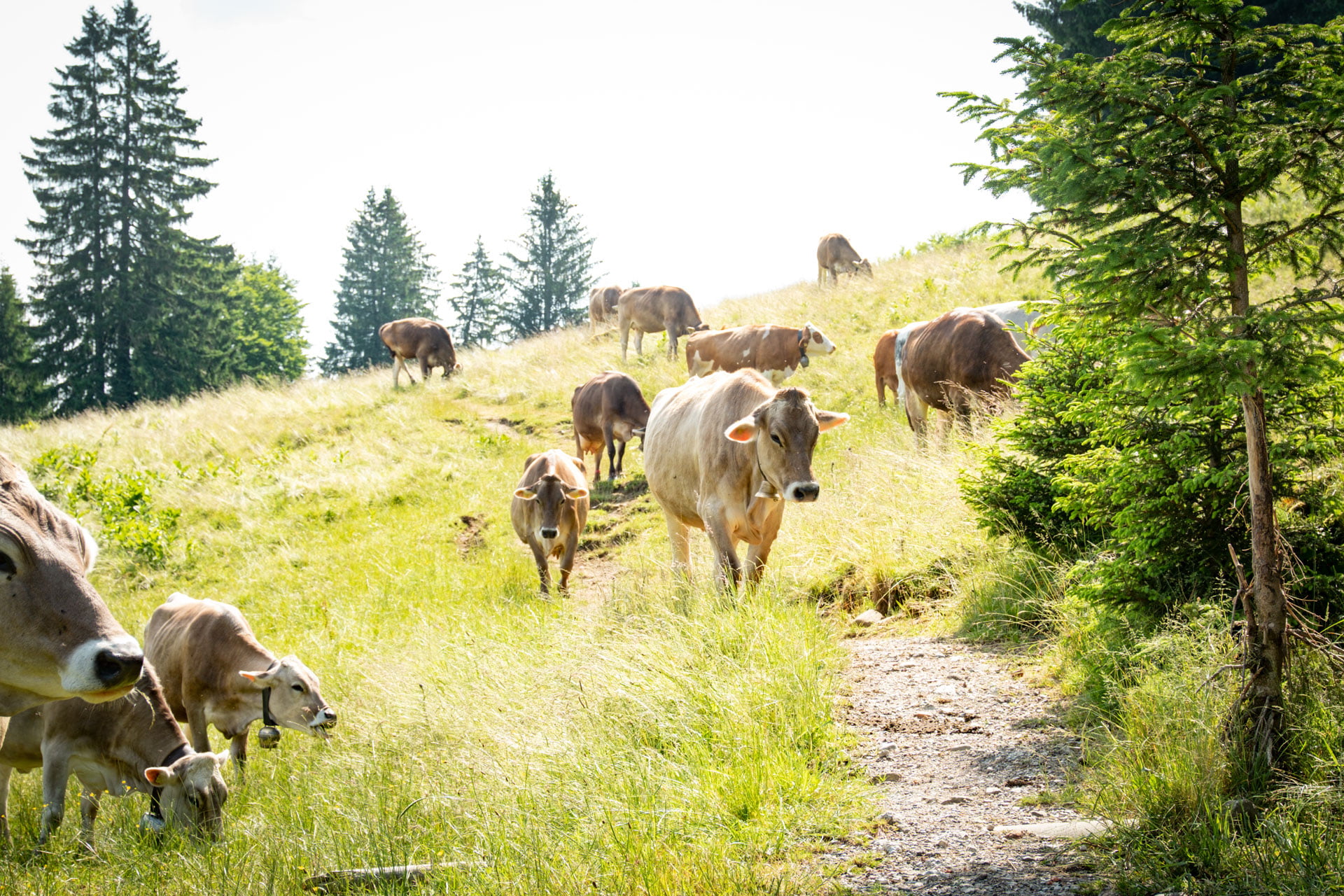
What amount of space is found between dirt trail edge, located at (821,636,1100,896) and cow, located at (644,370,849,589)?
163 centimetres

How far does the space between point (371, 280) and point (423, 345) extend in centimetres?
3737

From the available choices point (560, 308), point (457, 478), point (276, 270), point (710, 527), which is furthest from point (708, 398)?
point (276, 270)

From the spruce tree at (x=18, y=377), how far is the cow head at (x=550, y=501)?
37.0 metres

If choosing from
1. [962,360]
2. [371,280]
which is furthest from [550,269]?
[962,360]

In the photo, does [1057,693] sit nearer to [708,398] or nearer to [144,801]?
[708,398]

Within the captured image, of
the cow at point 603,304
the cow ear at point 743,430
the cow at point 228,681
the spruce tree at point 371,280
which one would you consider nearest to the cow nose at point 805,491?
the cow ear at point 743,430

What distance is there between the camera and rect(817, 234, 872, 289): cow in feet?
93.7

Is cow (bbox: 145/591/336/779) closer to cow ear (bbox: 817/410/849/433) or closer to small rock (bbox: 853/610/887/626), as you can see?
small rock (bbox: 853/610/887/626)

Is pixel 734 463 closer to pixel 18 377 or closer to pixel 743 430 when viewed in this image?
pixel 743 430

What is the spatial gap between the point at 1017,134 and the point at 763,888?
3.14 metres

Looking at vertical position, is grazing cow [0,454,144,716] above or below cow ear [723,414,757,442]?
below

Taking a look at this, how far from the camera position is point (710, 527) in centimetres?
805

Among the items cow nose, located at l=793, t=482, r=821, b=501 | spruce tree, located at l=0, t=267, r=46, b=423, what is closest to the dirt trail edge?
cow nose, located at l=793, t=482, r=821, b=501

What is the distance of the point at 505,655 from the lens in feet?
22.4
